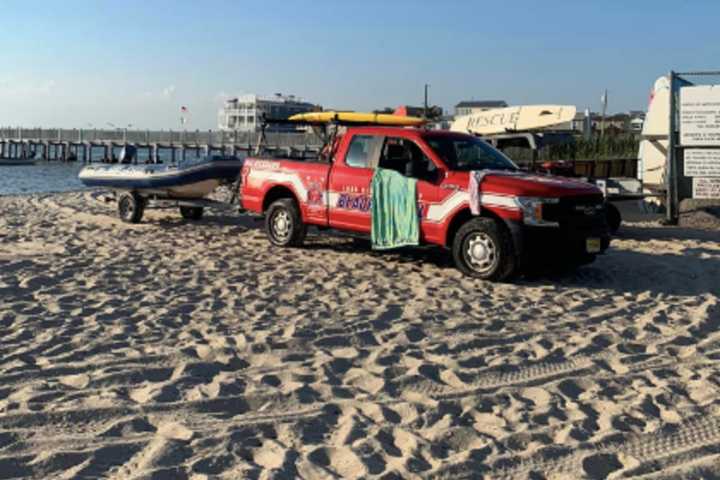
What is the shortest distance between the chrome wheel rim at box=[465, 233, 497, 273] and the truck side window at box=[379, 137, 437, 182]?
995 millimetres

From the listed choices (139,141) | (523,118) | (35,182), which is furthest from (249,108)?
(523,118)

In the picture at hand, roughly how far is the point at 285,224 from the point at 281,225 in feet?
0.31

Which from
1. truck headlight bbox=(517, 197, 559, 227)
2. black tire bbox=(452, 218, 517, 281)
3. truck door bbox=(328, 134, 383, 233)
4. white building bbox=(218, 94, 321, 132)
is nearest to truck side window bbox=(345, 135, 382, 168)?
truck door bbox=(328, 134, 383, 233)

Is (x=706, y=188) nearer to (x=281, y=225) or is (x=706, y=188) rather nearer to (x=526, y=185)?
(x=526, y=185)

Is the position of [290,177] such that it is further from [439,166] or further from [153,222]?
[153,222]

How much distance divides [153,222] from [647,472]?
12.3m

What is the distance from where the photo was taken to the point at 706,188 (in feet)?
44.2

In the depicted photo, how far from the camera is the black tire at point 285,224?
11000 millimetres

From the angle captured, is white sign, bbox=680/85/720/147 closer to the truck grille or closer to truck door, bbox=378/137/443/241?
the truck grille

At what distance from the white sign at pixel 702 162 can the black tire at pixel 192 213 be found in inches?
374

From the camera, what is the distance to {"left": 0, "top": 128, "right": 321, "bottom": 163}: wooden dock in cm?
6506

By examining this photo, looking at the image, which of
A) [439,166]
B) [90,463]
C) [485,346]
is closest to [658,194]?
[439,166]

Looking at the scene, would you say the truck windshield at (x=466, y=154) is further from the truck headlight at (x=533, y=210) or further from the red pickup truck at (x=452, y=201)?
the truck headlight at (x=533, y=210)

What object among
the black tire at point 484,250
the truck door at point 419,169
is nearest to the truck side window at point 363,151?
the truck door at point 419,169
